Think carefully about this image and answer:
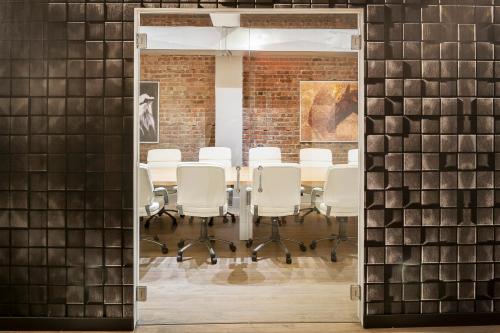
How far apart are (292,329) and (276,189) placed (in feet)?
5.97

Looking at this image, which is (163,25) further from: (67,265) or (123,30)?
(67,265)

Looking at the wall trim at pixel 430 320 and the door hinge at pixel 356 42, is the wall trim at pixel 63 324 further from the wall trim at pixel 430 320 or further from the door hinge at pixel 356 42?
the door hinge at pixel 356 42

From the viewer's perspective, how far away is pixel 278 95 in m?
7.78

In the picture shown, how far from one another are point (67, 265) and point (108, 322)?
17.2 inches

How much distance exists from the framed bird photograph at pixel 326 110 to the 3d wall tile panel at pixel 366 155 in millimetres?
5060

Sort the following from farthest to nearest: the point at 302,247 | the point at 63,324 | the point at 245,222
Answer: the point at 245,222
the point at 302,247
the point at 63,324

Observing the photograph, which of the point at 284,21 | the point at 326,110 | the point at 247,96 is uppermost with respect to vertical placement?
the point at 284,21

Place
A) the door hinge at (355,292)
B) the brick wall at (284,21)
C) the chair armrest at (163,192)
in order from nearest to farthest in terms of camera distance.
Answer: the door hinge at (355,292) < the chair armrest at (163,192) < the brick wall at (284,21)

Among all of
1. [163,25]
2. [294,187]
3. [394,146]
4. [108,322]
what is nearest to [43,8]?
[108,322]

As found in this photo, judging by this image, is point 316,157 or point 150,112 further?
point 150,112

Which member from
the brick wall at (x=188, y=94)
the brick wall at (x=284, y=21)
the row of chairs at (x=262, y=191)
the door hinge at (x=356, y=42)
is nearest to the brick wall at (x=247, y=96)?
the brick wall at (x=188, y=94)

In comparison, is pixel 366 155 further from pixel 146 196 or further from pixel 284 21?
pixel 284 21

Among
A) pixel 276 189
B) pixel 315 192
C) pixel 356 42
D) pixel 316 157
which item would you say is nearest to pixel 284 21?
pixel 316 157

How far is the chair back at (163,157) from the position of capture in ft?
20.6
